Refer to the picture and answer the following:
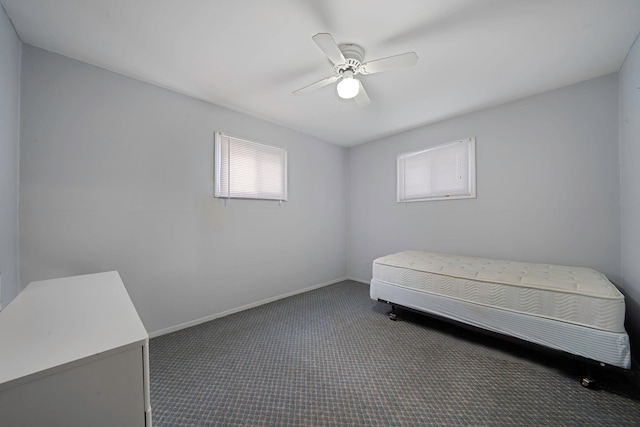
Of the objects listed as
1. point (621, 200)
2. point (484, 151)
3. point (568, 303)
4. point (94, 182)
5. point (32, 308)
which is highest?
point (484, 151)

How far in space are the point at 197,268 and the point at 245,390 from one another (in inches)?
55.6

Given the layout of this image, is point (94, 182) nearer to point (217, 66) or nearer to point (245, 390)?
point (217, 66)

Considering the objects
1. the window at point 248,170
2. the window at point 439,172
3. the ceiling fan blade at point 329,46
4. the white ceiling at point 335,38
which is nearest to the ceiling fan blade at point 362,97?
the white ceiling at point 335,38

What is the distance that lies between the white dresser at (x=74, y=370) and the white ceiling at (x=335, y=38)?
5.89 ft

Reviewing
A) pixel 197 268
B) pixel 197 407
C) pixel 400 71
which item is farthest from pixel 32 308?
pixel 400 71

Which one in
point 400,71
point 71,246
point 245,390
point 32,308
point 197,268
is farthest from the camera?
point 197,268

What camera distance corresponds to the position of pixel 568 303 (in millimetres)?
1648

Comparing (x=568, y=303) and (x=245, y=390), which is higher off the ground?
(x=568, y=303)

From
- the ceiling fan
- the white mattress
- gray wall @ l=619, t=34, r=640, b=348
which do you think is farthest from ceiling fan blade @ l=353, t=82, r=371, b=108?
gray wall @ l=619, t=34, r=640, b=348

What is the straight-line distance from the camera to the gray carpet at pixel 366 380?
1.38 m

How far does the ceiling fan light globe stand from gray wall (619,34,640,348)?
80.5 inches

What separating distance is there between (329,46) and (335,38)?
279 mm

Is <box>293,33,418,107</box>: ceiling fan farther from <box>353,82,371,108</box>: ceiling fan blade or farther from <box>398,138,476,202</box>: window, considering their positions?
<box>398,138,476,202</box>: window

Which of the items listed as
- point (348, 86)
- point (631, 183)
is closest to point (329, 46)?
point (348, 86)
